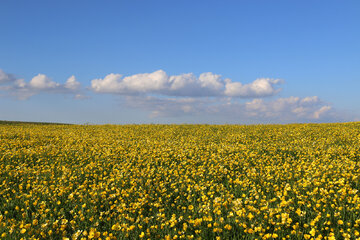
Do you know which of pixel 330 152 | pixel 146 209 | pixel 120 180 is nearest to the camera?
pixel 146 209

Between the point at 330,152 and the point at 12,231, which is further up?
the point at 330,152

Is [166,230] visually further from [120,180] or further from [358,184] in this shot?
[358,184]

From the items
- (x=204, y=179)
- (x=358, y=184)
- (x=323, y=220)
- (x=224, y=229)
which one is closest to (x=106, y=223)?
(x=224, y=229)

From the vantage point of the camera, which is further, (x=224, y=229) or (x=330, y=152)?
(x=330, y=152)

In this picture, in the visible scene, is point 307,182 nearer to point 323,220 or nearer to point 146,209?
point 323,220

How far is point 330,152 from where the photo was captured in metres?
12.2

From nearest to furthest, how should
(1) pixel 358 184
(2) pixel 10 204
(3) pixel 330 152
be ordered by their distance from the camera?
(2) pixel 10 204 → (1) pixel 358 184 → (3) pixel 330 152

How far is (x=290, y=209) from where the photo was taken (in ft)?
19.5

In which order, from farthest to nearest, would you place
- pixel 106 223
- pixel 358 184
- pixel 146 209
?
pixel 358 184, pixel 146 209, pixel 106 223

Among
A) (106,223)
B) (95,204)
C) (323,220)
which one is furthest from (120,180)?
(323,220)

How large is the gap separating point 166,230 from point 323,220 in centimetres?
324

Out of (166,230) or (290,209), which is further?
(290,209)

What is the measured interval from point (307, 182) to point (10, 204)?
26.4 feet

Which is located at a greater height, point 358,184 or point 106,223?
point 358,184
